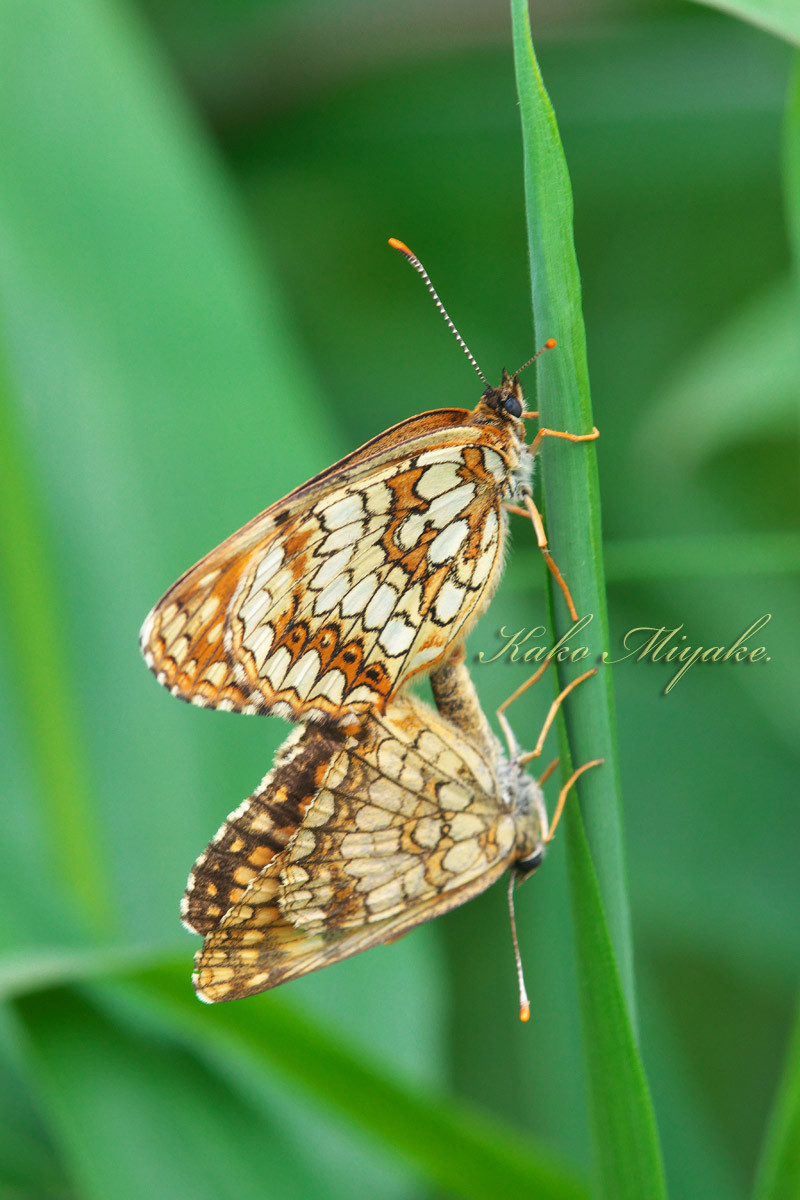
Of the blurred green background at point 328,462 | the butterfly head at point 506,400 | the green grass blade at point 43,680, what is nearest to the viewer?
the butterfly head at point 506,400

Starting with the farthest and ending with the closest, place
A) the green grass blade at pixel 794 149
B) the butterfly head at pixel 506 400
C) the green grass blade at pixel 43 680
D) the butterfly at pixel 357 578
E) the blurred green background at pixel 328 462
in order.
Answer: the green grass blade at pixel 43 680 → the blurred green background at pixel 328 462 → the butterfly head at pixel 506 400 → the butterfly at pixel 357 578 → the green grass blade at pixel 794 149

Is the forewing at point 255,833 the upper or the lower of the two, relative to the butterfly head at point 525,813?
upper

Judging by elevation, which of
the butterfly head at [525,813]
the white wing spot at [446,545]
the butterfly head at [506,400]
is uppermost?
the butterfly head at [506,400]

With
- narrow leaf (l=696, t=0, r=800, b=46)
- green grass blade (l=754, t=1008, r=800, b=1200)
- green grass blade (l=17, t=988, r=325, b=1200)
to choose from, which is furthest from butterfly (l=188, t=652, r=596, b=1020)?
narrow leaf (l=696, t=0, r=800, b=46)

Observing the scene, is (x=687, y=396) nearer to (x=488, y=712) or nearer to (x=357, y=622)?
(x=488, y=712)

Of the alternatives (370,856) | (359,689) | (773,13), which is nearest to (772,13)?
(773,13)

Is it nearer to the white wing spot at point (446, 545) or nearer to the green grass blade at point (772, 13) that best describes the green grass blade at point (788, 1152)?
the white wing spot at point (446, 545)

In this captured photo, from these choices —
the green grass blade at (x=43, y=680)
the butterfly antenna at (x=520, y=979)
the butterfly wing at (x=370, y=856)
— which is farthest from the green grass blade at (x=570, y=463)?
the green grass blade at (x=43, y=680)
